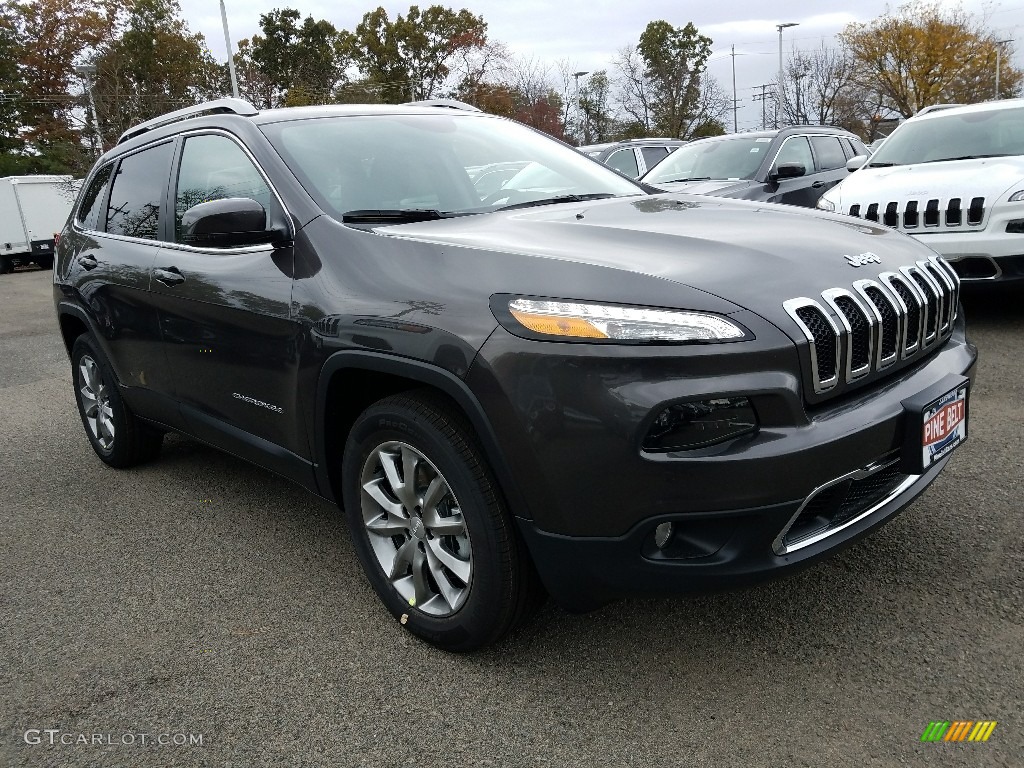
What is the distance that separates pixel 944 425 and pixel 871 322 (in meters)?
0.45

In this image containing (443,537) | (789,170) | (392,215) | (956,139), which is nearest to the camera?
(443,537)

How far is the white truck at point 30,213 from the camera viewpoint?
2477 cm

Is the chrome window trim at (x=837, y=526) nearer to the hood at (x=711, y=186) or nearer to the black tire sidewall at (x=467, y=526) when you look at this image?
the black tire sidewall at (x=467, y=526)

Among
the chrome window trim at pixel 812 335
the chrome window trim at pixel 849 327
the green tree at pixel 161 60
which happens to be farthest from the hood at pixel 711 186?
the green tree at pixel 161 60

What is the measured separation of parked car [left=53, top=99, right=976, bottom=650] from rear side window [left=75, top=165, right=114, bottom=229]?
126 cm

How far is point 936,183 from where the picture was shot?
6238mm

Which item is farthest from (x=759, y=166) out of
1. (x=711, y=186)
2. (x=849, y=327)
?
(x=849, y=327)

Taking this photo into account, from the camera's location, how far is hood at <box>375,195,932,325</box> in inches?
87.4

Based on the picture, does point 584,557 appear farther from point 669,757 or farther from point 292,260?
point 292,260

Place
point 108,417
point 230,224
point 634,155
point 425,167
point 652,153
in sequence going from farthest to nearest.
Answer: point 652,153
point 634,155
point 108,417
point 425,167
point 230,224

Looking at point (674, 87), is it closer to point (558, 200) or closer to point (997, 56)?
point (997, 56)

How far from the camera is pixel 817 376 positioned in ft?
6.97

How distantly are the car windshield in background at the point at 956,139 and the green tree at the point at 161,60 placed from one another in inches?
1238

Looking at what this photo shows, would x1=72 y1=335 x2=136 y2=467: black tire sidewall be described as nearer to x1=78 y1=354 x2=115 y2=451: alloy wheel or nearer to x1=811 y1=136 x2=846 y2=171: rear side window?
x1=78 y1=354 x2=115 y2=451: alloy wheel
